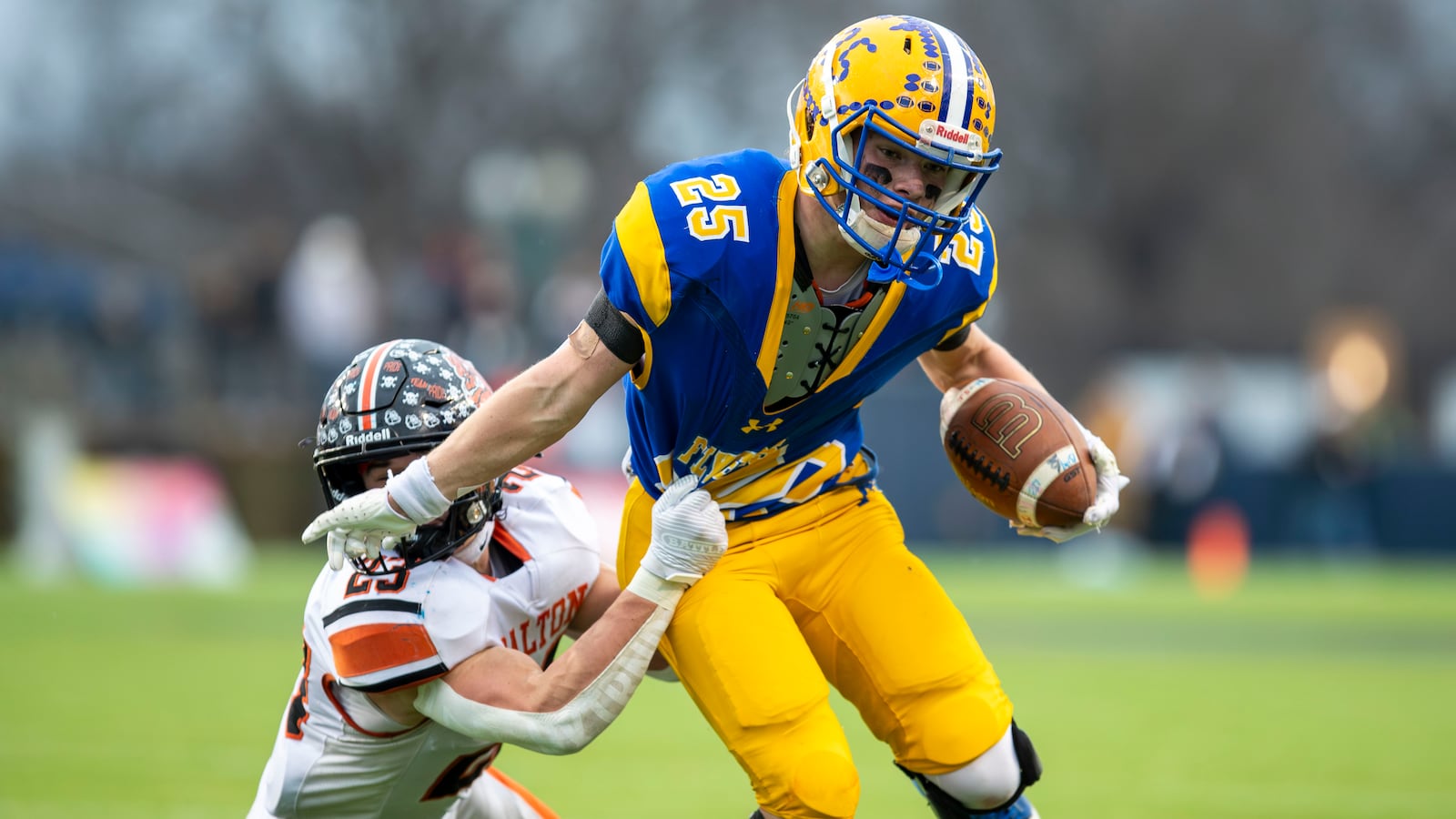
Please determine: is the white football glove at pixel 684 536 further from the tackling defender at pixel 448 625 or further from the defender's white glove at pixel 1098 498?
the defender's white glove at pixel 1098 498

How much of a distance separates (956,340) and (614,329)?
0.98 m

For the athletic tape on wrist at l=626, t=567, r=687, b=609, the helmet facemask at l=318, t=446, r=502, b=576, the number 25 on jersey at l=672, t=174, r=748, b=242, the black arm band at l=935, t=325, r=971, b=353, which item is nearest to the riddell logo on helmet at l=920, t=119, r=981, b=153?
the number 25 on jersey at l=672, t=174, r=748, b=242

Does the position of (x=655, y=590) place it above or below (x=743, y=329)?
below

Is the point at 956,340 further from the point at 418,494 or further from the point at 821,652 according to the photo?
the point at 418,494

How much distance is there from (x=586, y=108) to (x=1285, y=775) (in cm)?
2237

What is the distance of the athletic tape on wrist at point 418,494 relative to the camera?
3490mm

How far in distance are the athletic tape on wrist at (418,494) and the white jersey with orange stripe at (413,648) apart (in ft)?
1.01

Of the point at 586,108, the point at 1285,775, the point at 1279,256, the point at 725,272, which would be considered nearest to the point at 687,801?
the point at 1285,775

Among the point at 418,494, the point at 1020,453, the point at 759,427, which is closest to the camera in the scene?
the point at 418,494

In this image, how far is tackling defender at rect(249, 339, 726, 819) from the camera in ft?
11.8

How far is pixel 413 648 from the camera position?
3.66 m

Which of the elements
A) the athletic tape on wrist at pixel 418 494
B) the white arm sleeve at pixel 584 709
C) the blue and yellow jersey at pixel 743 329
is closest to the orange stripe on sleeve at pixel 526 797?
the white arm sleeve at pixel 584 709

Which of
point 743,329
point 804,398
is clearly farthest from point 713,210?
point 804,398

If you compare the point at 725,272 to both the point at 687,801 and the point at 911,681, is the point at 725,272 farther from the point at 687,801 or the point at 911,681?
the point at 687,801
